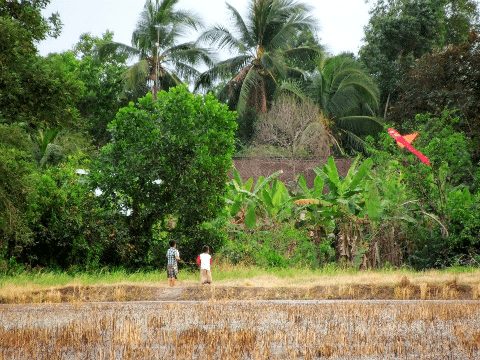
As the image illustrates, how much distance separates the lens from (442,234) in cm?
2303

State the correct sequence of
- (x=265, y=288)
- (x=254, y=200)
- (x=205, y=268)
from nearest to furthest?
(x=265, y=288) → (x=205, y=268) → (x=254, y=200)

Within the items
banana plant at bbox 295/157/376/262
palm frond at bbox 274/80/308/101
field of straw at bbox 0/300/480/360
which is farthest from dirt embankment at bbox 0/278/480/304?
palm frond at bbox 274/80/308/101

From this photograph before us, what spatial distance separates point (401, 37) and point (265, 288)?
91.0 ft

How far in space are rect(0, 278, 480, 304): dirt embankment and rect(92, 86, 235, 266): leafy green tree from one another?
14.6ft

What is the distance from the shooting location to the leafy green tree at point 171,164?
22.7 m

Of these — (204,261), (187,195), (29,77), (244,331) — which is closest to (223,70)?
(187,195)

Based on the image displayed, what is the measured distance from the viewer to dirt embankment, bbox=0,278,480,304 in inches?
694

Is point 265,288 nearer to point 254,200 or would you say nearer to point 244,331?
point 254,200

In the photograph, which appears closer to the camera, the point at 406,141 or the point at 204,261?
the point at 204,261

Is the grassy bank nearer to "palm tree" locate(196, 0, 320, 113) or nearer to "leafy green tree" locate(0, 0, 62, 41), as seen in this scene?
"leafy green tree" locate(0, 0, 62, 41)

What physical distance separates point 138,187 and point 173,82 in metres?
19.2

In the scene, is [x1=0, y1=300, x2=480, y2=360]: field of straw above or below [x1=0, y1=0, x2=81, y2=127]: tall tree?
below

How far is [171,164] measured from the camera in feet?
75.6

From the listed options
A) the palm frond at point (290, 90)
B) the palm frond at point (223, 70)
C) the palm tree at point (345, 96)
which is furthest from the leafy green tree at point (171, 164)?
the palm frond at point (223, 70)
